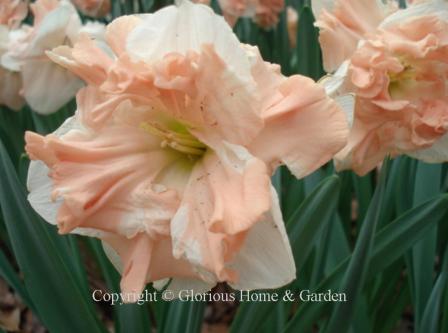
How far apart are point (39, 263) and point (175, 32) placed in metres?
0.40

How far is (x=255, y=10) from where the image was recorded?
6.42 feet

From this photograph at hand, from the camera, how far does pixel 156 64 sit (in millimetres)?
599

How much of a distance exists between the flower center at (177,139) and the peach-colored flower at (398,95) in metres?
0.19

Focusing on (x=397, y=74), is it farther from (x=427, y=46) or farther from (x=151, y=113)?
(x=151, y=113)

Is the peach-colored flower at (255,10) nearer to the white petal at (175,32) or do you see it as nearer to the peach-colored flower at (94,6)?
the peach-colored flower at (94,6)

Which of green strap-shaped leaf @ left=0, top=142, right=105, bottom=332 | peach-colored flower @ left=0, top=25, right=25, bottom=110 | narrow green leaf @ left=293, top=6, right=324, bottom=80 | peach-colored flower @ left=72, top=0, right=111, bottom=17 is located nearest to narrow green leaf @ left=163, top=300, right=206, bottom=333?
green strap-shaped leaf @ left=0, top=142, right=105, bottom=332

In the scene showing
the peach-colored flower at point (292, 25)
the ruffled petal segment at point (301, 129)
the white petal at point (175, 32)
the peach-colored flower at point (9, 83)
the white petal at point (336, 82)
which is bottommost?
the peach-colored flower at point (292, 25)

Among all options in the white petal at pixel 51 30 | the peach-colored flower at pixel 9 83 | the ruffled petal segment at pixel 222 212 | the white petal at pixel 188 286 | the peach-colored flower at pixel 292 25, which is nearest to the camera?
the ruffled petal segment at pixel 222 212

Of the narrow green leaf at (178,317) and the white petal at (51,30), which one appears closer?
the narrow green leaf at (178,317)

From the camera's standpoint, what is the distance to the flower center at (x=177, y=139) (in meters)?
0.66

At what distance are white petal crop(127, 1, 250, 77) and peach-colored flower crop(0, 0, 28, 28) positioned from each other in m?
1.02

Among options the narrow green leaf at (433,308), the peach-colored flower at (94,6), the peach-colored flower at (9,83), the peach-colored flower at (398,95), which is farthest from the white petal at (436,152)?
the peach-colored flower at (94,6)

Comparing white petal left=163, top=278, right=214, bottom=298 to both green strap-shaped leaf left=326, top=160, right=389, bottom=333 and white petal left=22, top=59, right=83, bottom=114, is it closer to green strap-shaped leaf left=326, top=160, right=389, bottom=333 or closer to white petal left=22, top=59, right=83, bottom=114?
green strap-shaped leaf left=326, top=160, right=389, bottom=333

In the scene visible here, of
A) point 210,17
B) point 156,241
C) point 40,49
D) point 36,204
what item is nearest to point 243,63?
point 210,17
